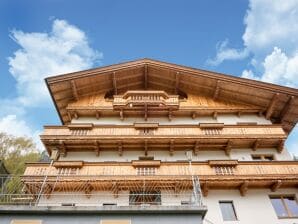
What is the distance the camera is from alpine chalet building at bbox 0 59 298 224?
16.0 meters

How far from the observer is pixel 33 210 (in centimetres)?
1395

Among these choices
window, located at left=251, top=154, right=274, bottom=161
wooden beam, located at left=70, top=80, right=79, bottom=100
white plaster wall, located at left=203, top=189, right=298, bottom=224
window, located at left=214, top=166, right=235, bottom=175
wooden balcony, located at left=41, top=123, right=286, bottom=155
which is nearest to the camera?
white plaster wall, located at left=203, top=189, right=298, bottom=224

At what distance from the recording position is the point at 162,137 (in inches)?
798

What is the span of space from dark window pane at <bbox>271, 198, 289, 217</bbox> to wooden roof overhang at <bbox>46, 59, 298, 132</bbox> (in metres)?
7.77

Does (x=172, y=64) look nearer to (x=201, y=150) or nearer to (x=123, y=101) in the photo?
(x=123, y=101)

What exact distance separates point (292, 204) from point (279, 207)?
897mm

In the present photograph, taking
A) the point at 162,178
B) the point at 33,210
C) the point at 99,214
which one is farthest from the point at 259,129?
the point at 33,210

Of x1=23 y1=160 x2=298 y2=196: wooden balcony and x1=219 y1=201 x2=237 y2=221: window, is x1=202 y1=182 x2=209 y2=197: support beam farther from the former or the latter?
x1=219 y1=201 x2=237 y2=221: window

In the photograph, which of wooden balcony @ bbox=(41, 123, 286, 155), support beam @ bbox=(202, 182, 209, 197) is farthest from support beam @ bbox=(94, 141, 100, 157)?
support beam @ bbox=(202, 182, 209, 197)

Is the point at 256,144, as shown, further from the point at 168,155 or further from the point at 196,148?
the point at 168,155

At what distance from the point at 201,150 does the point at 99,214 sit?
9.56m

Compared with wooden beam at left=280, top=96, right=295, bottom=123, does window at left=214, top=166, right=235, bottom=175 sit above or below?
below

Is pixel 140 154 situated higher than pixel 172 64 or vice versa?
pixel 172 64

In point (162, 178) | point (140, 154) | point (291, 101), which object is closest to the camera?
point (162, 178)
